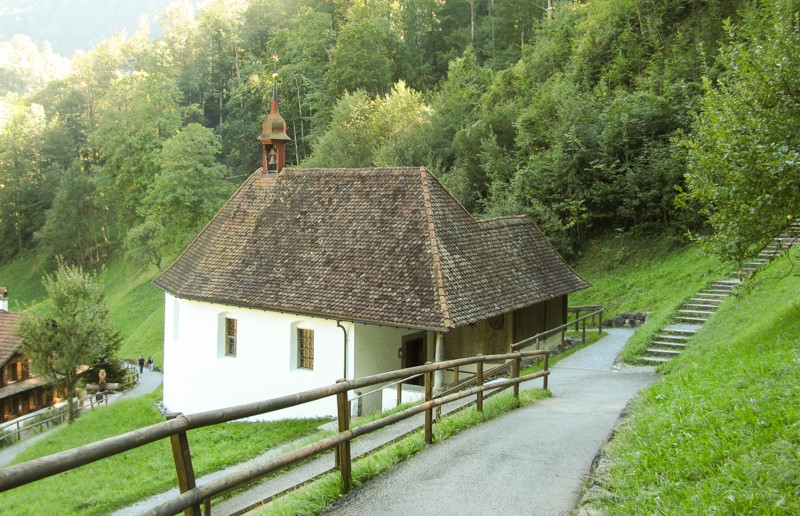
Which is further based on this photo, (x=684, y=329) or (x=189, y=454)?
(x=684, y=329)

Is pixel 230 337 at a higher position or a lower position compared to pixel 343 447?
lower

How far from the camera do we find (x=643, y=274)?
27312 millimetres

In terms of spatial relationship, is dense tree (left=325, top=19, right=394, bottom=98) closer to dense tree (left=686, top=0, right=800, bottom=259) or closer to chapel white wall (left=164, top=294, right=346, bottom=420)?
chapel white wall (left=164, top=294, right=346, bottom=420)

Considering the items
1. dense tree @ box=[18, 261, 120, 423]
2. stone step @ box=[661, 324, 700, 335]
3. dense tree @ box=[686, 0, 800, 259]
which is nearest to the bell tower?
dense tree @ box=[18, 261, 120, 423]

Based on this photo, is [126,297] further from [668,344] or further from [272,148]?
[668,344]

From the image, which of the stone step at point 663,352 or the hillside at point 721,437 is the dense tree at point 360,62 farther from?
the hillside at point 721,437

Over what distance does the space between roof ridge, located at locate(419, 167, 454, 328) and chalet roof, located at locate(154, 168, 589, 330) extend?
30 mm

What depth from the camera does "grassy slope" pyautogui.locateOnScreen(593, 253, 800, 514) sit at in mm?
4938

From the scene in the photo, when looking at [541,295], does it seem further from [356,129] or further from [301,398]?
[356,129]

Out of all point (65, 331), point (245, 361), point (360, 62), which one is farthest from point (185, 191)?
point (245, 361)

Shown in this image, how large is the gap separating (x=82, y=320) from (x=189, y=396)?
7.29 metres

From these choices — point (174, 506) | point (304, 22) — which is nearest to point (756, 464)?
point (174, 506)

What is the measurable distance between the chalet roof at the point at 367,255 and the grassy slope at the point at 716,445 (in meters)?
7.85

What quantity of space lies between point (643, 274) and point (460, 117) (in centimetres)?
1476
